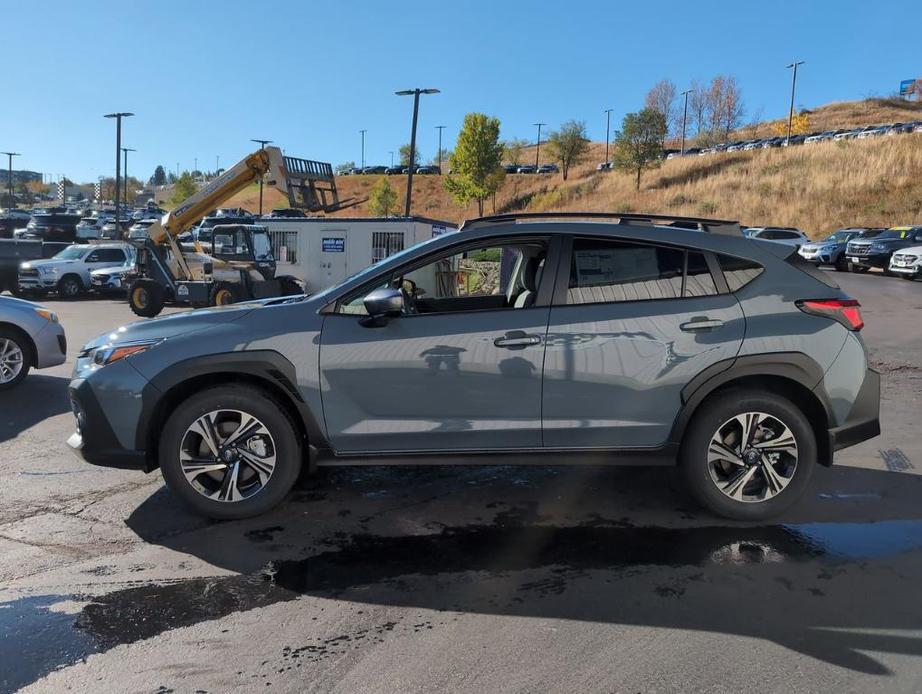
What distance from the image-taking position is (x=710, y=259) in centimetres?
427

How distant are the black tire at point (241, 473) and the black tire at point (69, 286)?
62.6 ft

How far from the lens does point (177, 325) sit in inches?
168

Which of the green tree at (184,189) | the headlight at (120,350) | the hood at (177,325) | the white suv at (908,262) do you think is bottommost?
the headlight at (120,350)

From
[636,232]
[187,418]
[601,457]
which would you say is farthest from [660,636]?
[187,418]

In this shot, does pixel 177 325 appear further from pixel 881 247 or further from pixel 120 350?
pixel 881 247

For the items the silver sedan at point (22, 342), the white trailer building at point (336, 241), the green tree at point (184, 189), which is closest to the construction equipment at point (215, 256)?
the white trailer building at point (336, 241)

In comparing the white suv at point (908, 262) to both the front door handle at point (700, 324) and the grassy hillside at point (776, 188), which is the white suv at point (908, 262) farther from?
the front door handle at point (700, 324)

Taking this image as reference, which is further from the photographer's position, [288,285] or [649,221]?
[288,285]

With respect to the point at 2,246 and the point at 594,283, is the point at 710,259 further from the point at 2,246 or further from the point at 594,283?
the point at 2,246

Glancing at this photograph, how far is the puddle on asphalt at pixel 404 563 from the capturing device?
3.04 metres

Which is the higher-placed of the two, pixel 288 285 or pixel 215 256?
pixel 215 256

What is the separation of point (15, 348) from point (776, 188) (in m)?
49.1

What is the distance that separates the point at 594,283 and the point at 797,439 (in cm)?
151

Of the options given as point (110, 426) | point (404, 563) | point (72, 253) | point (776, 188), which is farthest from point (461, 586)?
point (776, 188)
